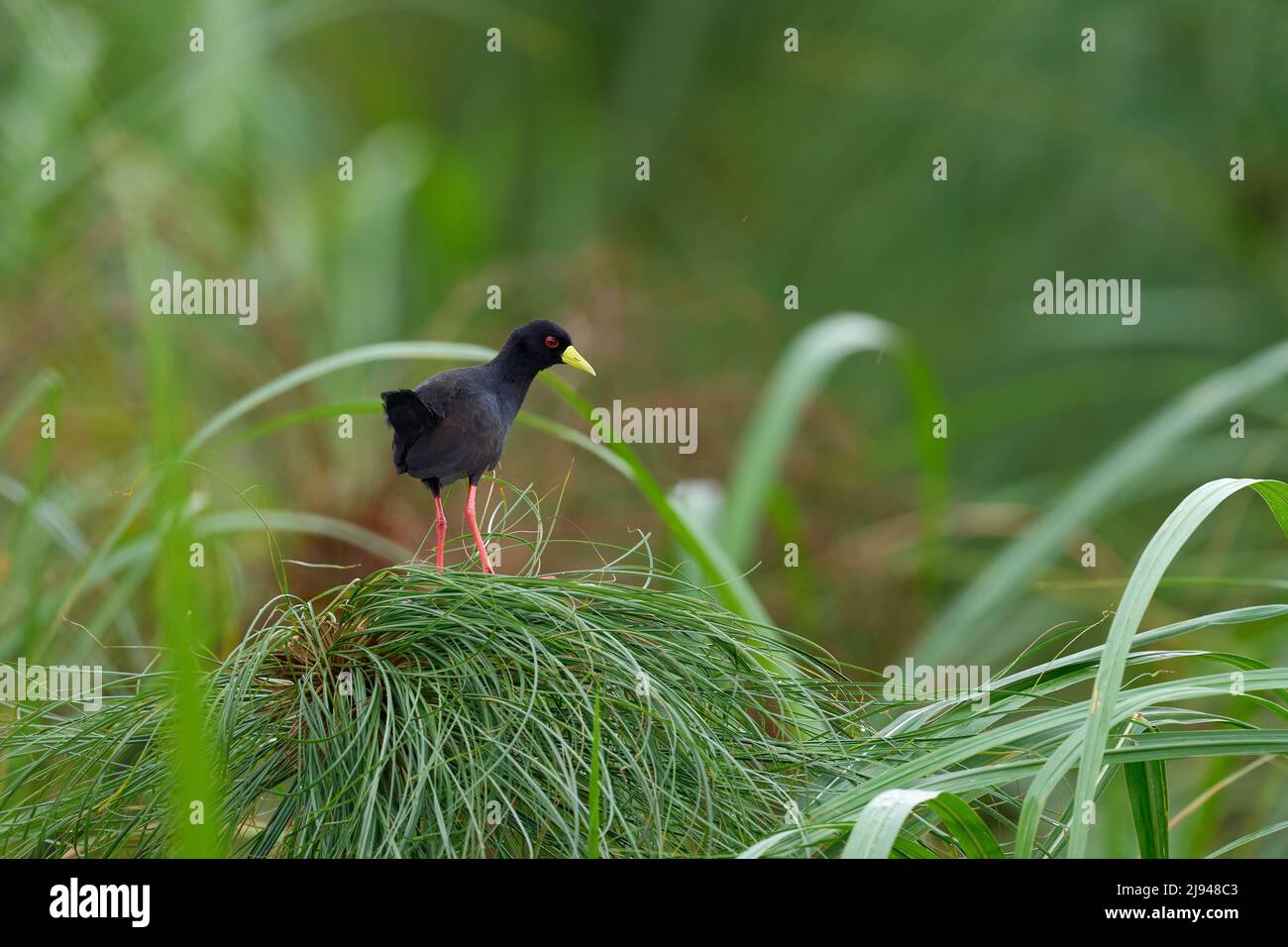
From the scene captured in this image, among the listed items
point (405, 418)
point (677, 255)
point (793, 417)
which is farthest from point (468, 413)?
point (677, 255)

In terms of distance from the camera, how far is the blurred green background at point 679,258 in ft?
11.8

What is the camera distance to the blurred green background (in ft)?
11.8

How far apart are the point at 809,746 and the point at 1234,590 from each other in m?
3.37

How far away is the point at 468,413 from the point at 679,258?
258 inches

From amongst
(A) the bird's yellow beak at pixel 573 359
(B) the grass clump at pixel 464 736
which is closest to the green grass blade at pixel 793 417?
(A) the bird's yellow beak at pixel 573 359

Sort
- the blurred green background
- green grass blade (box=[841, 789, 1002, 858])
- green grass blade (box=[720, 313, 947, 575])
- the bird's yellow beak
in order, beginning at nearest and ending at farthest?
1. green grass blade (box=[841, 789, 1002, 858])
2. the bird's yellow beak
3. green grass blade (box=[720, 313, 947, 575])
4. the blurred green background

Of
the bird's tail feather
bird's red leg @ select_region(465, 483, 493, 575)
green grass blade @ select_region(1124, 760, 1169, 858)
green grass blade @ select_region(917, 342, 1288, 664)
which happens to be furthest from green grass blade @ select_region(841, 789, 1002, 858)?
green grass blade @ select_region(917, 342, 1288, 664)

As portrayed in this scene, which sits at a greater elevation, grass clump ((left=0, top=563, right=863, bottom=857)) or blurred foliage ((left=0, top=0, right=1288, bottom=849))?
blurred foliage ((left=0, top=0, right=1288, bottom=849))

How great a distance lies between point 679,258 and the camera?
7957 mm

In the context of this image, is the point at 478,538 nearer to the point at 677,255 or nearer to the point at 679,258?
the point at 679,258

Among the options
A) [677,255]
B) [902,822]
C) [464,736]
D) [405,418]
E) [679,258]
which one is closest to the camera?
[902,822]

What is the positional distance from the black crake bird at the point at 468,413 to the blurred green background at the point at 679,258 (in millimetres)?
410

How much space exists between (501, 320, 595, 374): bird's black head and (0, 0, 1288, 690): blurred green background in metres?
0.49

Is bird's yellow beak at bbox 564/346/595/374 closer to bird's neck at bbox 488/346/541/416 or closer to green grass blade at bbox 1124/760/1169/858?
bird's neck at bbox 488/346/541/416
